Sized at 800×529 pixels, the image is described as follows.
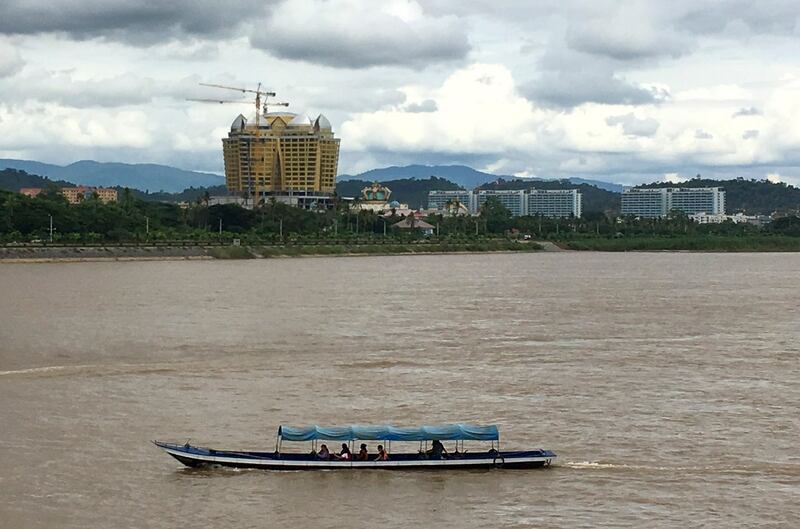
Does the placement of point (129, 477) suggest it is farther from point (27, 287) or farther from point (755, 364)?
point (27, 287)

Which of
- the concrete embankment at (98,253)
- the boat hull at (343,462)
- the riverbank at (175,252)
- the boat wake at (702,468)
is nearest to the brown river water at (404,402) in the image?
the boat wake at (702,468)

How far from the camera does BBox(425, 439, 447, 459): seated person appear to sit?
33000 millimetres

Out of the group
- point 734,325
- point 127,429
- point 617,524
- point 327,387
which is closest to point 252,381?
point 327,387

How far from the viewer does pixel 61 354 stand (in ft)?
186

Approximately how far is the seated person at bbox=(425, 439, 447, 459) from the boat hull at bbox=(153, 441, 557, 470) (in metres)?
0.19

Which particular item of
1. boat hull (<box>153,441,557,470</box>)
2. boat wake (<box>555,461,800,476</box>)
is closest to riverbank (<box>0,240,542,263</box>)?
boat hull (<box>153,441,557,470</box>)

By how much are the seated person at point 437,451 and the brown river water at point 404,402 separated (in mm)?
581

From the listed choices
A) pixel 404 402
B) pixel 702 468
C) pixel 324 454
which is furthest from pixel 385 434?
pixel 404 402

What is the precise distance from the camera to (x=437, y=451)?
3312cm

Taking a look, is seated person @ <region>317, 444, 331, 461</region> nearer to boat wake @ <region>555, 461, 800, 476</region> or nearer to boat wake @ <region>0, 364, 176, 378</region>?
boat wake @ <region>555, 461, 800, 476</region>

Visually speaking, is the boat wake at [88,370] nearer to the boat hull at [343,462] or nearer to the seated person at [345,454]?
the boat hull at [343,462]

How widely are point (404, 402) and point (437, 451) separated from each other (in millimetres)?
9481

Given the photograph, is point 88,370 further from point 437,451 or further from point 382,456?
point 437,451

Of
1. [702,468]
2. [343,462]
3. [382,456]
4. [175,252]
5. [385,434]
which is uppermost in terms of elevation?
[175,252]
